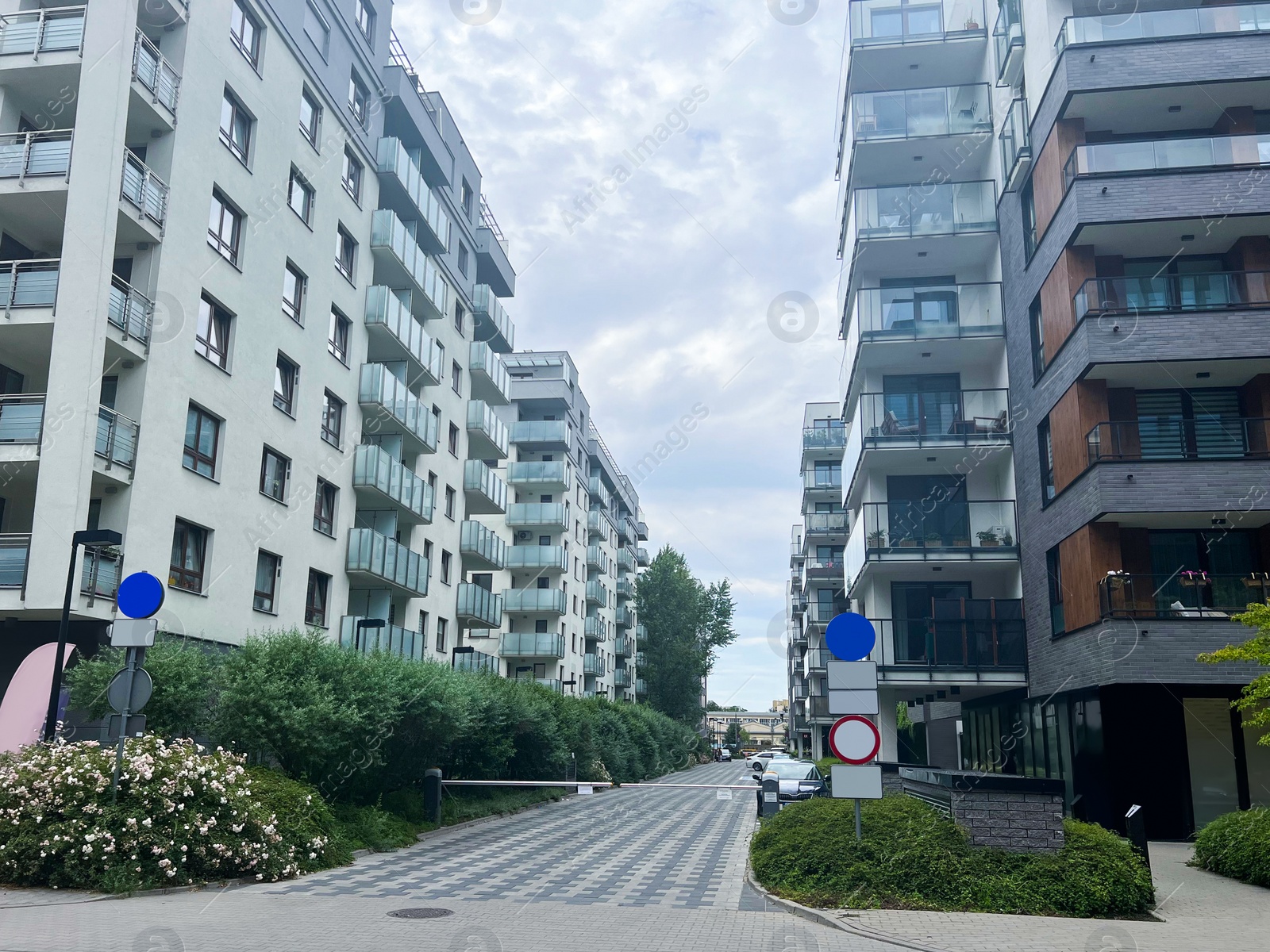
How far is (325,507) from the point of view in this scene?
88.8 feet

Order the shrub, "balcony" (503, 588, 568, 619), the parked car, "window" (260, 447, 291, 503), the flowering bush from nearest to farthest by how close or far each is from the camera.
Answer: the flowering bush < the shrub < "window" (260, 447, 291, 503) < the parked car < "balcony" (503, 588, 568, 619)

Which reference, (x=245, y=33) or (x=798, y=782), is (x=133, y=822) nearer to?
(x=245, y=33)

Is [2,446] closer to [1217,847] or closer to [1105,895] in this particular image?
[1105,895]

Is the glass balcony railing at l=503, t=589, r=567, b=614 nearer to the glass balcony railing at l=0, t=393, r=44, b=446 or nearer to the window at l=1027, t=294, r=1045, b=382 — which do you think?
the window at l=1027, t=294, r=1045, b=382

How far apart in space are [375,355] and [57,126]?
1247cm

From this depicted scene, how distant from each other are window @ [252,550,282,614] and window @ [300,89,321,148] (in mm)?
10531

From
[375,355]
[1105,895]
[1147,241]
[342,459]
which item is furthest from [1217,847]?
[375,355]

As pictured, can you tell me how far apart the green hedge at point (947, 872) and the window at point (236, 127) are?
60.6 feet

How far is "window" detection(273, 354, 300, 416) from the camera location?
967 inches

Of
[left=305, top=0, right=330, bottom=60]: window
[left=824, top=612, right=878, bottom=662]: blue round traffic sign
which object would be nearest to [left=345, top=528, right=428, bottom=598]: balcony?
[left=305, top=0, right=330, bottom=60]: window

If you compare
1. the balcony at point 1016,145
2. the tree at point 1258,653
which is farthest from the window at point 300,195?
the tree at point 1258,653

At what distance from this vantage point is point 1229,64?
67.2 feet

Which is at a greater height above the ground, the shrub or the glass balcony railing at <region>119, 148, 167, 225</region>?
the glass balcony railing at <region>119, 148, 167, 225</region>

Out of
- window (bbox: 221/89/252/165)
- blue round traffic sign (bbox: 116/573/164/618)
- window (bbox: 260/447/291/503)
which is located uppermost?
window (bbox: 221/89/252/165)
